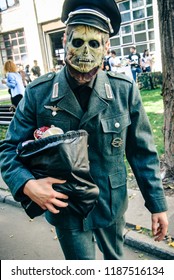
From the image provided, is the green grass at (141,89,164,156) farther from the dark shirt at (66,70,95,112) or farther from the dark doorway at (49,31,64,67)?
the dark doorway at (49,31,64,67)

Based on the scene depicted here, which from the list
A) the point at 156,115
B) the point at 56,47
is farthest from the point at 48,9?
the point at 156,115

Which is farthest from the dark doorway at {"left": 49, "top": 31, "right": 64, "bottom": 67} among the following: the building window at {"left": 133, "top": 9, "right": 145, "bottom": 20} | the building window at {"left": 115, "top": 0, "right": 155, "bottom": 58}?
the building window at {"left": 133, "top": 9, "right": 145, "bottom": 20}

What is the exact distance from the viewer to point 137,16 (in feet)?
59.3

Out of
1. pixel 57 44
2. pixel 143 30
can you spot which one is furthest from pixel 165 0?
pixel 57 44

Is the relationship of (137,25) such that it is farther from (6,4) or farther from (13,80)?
(13,80)

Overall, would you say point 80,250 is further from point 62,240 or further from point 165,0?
point 165,0

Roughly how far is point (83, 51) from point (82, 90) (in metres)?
0.23

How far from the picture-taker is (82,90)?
178cm

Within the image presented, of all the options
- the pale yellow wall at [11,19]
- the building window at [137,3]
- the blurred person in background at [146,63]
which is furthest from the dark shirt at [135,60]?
the pale yellow wall at [11,19]

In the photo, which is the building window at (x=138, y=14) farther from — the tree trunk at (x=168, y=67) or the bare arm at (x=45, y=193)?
the bare arm at (x=45, y=193)

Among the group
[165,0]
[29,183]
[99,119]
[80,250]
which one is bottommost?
[80,250]

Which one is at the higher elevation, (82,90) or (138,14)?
(138,14)

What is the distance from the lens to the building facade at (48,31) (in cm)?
1775
